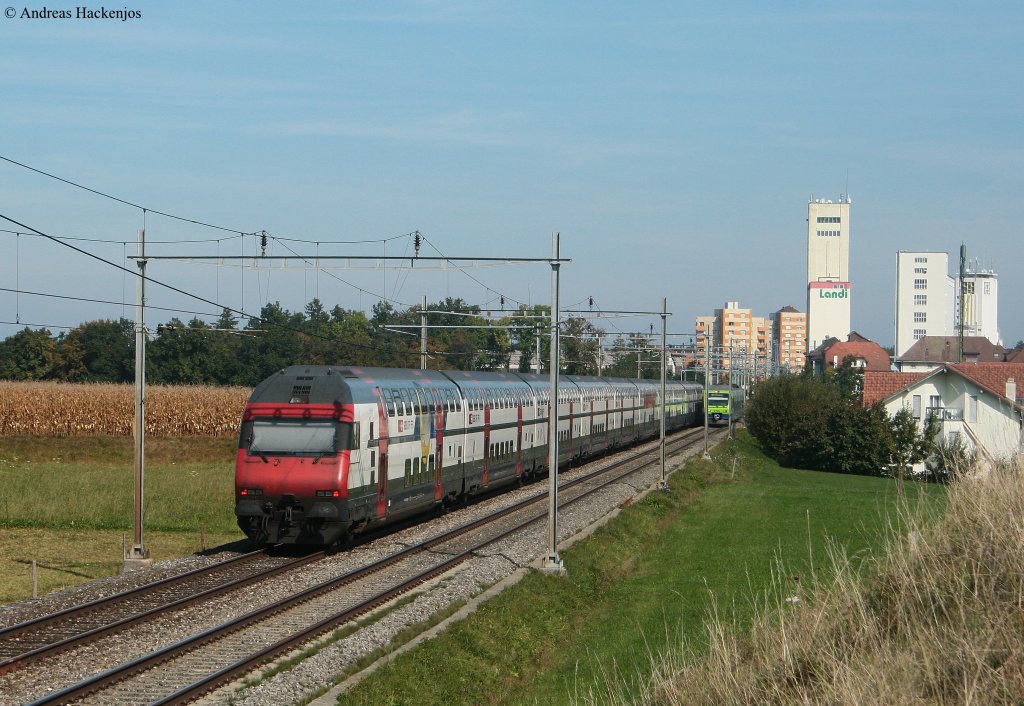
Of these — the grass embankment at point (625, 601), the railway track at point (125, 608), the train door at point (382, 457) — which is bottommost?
the grass embankment at point (625, 601)

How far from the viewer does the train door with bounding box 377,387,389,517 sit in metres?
24.2

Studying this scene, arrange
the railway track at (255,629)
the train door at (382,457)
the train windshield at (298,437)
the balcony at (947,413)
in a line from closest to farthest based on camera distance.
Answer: the railway track at (255,629) < the train windshield at (298,437) < the train door at (382,457) < the balcony at (947,413)

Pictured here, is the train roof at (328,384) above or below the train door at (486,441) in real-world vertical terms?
above

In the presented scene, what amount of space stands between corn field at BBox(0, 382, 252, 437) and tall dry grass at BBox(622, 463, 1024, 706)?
52.4 meters

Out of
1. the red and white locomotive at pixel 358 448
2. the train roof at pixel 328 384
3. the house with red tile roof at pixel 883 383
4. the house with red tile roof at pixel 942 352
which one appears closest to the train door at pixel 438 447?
the red and white locomotive at pixel 358 448

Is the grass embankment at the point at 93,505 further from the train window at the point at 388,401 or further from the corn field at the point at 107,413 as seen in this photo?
the train window at the point at 388,401

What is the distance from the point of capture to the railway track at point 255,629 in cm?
1310

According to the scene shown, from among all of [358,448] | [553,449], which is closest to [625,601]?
[553,449]

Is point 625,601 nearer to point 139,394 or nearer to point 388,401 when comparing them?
point 388,401

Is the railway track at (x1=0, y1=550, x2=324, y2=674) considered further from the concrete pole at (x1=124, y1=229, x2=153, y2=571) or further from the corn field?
the corn field

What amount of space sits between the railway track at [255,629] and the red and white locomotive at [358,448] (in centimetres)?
120

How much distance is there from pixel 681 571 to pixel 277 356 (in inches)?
2236

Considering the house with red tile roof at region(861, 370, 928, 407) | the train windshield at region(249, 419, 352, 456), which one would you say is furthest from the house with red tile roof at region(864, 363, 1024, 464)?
the train windshield at region(249, 419, 352, 456)

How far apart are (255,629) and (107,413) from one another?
151 feet
